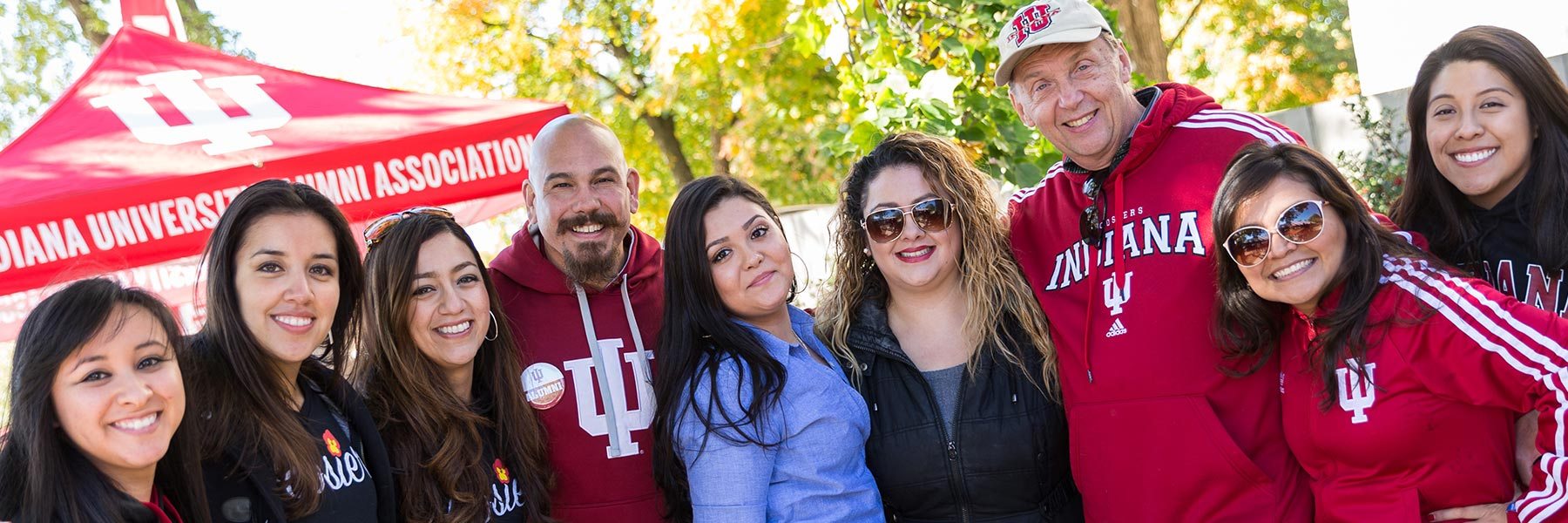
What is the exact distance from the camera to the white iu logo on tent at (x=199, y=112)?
475 centimetres

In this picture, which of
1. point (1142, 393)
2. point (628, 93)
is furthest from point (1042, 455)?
point (628, 93)

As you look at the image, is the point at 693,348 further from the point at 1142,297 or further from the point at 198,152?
the point at 198,152

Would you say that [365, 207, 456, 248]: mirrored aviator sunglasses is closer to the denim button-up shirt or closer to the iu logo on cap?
the denim button-up shirt

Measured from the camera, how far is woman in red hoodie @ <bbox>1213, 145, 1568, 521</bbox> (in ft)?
8.32

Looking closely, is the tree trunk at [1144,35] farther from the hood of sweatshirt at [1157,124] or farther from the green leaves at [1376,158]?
the hood of sweatshirt at [1157,124]

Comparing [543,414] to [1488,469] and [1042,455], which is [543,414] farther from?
[1488,469]

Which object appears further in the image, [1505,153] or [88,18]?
[88,18]

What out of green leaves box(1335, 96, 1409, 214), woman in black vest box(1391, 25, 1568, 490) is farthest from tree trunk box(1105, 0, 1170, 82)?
woman in black vest box(1391, 25, 1568, 490)

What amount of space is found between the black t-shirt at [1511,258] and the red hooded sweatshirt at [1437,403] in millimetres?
338

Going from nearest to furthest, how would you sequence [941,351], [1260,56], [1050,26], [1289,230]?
[1289,230], [941,351], [1050,26], [1260,56]

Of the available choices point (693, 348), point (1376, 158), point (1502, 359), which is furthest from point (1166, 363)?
point (1376, 158)

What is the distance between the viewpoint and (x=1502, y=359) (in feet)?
8.30

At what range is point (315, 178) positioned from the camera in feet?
16.0

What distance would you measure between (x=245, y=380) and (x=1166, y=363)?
2.38 meters
